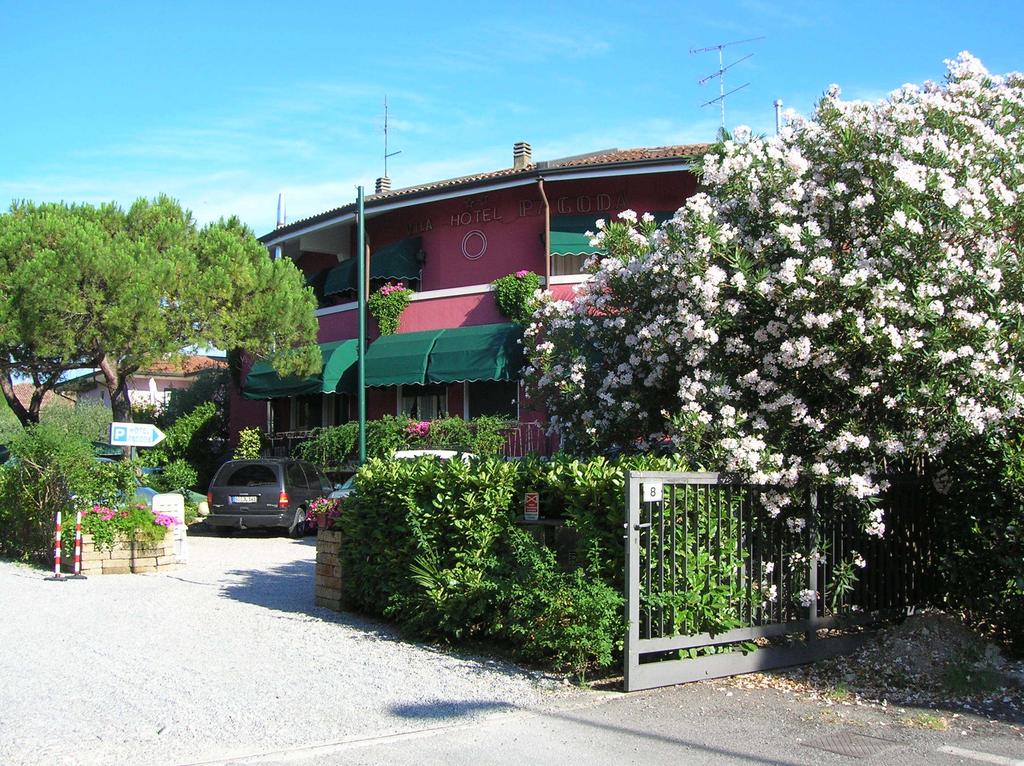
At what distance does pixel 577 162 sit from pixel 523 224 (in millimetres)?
1985

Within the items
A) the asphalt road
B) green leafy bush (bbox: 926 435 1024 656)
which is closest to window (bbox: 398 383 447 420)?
the asphalt road

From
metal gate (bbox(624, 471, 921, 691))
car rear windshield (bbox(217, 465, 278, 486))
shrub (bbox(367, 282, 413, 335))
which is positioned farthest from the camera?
shrub (bbox(367, 282, 413, 335))

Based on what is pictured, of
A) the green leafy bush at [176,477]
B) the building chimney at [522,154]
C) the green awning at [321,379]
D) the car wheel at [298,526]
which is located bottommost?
the car wheel at [298,526]

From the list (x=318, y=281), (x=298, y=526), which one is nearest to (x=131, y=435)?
(x=298, y=526)

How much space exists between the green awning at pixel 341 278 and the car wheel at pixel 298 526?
275 inches

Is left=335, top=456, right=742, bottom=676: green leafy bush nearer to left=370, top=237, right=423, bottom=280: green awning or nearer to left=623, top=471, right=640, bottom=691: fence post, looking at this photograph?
left=623, top=471, right=640, bottom=691: fence post

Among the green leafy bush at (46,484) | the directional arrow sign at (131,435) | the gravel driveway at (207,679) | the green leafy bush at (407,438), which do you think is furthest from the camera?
the green leafy bush at (407,438)

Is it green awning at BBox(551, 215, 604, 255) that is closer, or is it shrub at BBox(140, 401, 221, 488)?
green awning at BBox(551, 215, 604, 255)

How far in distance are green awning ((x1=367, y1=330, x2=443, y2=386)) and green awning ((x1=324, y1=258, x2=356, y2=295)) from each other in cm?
265

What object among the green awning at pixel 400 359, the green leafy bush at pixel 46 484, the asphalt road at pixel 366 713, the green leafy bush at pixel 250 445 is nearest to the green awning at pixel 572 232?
the green awning at pixel 400 359

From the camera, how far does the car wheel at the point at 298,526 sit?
65.4 ft

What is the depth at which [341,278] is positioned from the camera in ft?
84.0

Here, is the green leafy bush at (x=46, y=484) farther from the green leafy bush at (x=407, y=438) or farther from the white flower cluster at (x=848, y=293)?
the white flower cluster at (x=848, y=293)

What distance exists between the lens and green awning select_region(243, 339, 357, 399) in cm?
2338
